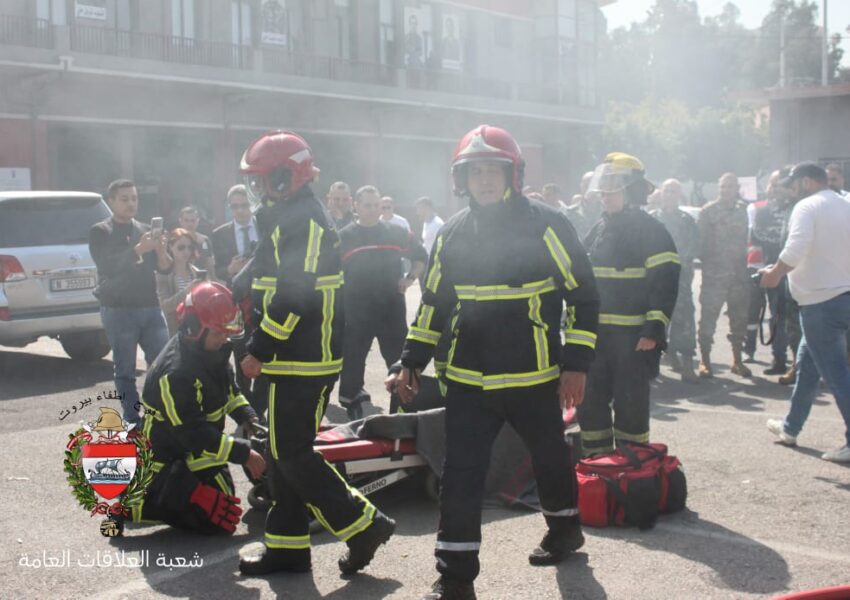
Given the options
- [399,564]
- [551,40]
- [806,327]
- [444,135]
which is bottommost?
[399,564]

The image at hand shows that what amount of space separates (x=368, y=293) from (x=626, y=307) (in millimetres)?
2521

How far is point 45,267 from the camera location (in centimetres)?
926

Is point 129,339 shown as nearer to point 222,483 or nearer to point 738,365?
point 222,483

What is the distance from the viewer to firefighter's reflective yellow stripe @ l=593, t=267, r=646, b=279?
536cm

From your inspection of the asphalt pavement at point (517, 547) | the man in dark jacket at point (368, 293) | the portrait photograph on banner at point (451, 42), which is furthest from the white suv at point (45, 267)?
the portrait photograph on banner at point (451, 42)

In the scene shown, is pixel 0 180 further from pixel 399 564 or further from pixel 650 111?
pixel 650 111

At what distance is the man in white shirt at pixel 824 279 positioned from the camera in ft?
19.5

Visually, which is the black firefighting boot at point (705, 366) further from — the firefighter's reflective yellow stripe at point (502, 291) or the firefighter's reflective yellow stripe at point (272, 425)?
the firefighter's reflective yellow stripe at point (272, 425)

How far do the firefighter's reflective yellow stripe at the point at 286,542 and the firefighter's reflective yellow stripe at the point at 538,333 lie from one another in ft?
4.02

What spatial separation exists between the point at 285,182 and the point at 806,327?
3.49 meters

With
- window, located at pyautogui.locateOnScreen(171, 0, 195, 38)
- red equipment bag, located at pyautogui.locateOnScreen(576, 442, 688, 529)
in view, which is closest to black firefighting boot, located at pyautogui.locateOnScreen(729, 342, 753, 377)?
red equipment bag, located at pyautogui.locateOnScreen(576, 442, 688, 529)

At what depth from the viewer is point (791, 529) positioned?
478cm

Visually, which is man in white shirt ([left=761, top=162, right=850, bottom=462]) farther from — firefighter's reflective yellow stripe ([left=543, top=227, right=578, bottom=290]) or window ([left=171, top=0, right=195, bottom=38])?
window ([left=171, top=0, right=195, bottom=38])

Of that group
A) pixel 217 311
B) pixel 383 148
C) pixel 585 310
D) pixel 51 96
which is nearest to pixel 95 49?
pixel 51 96
